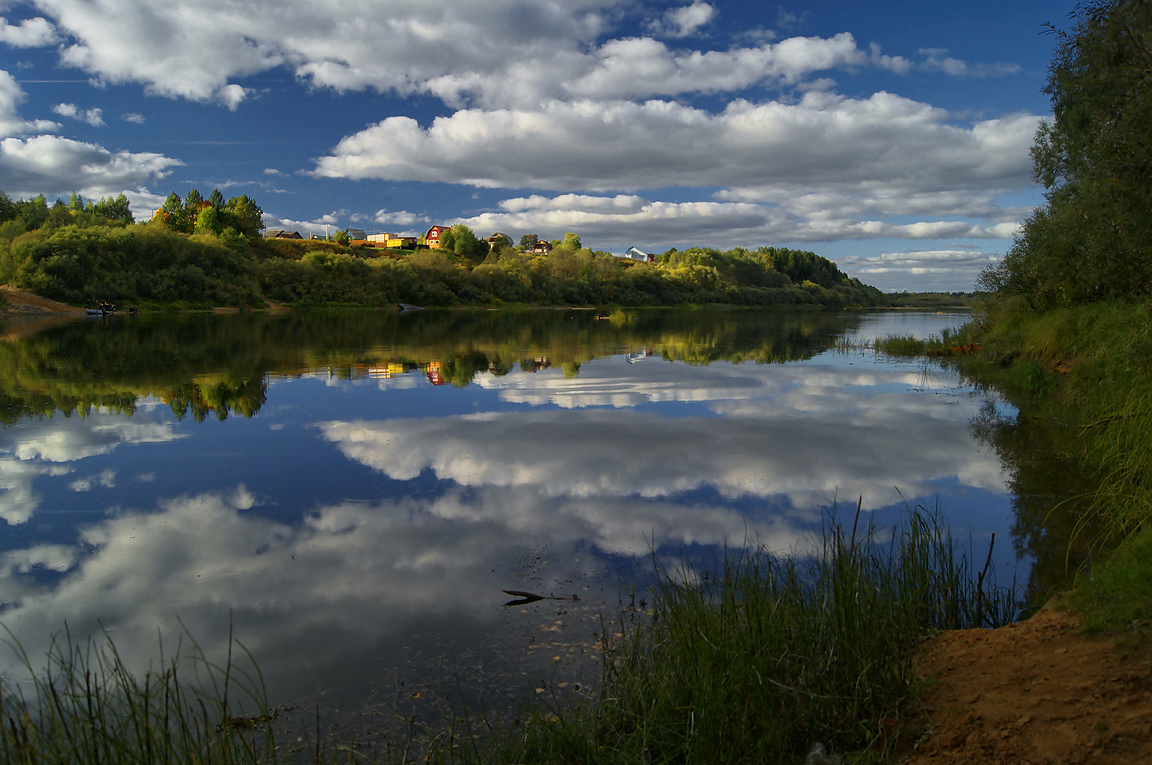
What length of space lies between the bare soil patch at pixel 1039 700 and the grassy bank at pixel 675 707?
0.18m

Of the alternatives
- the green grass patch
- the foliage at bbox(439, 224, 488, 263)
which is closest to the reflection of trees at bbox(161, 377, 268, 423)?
the green grass patch

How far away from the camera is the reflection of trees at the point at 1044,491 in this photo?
5.96 meters

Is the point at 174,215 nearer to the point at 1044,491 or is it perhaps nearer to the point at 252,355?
the point at 252,355

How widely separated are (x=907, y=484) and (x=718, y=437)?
293cm

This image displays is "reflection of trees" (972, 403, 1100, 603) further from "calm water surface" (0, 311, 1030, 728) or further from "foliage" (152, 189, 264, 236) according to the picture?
"foliage" (152, 189, 264, 236)

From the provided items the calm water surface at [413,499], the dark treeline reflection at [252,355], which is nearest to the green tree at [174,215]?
the dark treeline reflection at [252,355]

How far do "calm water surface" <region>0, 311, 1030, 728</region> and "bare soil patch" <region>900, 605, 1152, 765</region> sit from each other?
1.94 meters

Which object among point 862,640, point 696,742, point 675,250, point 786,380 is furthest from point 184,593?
point 675,250

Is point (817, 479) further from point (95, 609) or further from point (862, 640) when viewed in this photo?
point (95, 609)

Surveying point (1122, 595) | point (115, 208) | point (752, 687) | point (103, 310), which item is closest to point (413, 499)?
point (752, 687)

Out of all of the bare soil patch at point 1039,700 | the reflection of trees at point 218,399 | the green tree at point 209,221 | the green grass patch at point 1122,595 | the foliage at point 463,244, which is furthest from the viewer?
the foliage at point 463,244

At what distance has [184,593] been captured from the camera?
5.18 m

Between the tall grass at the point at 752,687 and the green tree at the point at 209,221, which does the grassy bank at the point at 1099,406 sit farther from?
the green tree at the point at 209,221

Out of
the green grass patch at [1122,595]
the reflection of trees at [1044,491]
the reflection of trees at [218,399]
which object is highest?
the reflection of trees at [218,399]
